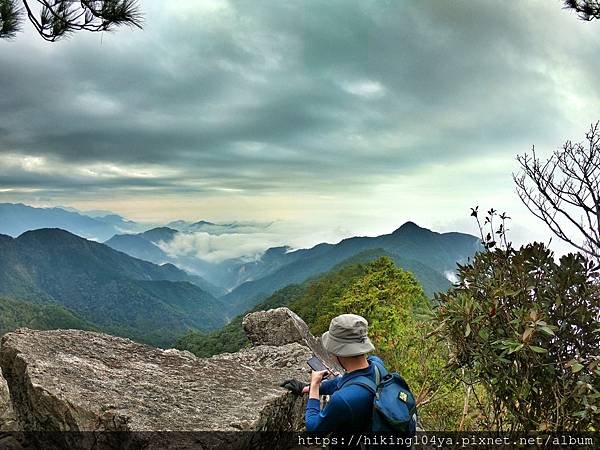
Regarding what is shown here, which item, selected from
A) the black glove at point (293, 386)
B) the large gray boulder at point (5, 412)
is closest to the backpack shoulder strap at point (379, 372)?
the black glove at point (293, 386)

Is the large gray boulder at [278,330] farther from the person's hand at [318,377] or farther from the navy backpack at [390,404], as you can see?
the navy backpack at [390,404]

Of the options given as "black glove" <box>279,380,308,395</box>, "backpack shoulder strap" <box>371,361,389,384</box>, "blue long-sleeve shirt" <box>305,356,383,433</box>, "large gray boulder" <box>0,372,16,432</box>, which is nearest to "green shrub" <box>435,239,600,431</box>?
"backpack shoulder strap" <box>371,361,389,384</box>

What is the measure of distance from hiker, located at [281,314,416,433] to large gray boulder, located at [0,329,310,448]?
70.3 inches

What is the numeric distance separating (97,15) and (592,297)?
22.5 ft

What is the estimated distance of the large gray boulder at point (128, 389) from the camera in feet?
14.6

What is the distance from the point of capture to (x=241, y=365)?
6520mm

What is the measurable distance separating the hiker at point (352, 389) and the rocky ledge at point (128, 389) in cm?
180

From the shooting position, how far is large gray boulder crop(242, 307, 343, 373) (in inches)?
328

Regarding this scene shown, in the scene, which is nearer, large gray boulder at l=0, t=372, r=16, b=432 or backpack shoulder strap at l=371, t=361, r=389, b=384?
backpack shoulder strap at l=371, t=361, r=389, b=384

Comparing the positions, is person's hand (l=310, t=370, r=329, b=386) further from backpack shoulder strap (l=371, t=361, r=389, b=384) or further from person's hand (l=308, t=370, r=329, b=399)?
backpack shoulder strap (l=371, t=361, r=389, b=384)

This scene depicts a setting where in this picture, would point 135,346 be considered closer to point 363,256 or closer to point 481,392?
point 481,392

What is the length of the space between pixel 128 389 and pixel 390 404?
9.50 feet

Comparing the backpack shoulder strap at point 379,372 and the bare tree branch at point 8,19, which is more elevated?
the bare tree branch at point 8,19

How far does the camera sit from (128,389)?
4.90 meters
